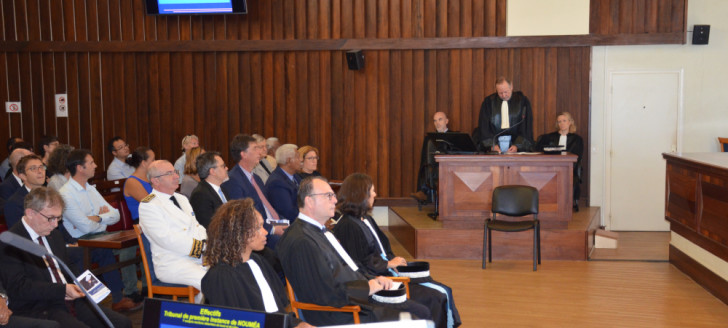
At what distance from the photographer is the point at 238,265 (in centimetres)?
297

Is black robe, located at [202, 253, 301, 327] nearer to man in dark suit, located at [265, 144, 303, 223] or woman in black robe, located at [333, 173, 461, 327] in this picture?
woman in black robe, located at [333, 173, 461, 327]

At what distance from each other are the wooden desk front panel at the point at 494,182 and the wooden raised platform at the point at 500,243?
117 mm

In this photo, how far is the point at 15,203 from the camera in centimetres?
465

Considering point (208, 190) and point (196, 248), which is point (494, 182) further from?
A: point (196, 248)

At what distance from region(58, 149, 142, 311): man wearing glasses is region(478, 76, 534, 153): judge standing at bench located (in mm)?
4213

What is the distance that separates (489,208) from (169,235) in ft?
12.9

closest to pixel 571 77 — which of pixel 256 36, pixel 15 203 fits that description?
pixel 256 36

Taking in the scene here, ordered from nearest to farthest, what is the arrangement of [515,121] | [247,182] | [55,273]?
[55,273] → [247,182] → [515,121]

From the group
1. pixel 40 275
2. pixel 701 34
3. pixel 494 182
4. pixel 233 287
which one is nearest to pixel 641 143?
pixel 701 34

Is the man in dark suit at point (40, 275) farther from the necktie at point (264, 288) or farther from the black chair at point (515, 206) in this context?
the black chair at point (515, 206)

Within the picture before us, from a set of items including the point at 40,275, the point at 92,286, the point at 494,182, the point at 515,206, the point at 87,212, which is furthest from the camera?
the point at 494,182

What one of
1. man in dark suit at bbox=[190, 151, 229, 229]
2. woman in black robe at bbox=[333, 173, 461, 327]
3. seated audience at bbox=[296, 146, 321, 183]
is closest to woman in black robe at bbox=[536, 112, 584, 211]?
seated audience at bbox=[296, 146, 321, 183]

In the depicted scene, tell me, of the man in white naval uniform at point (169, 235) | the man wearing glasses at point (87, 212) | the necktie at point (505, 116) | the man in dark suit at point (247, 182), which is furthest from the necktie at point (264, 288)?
the necktie at point (505, 116)

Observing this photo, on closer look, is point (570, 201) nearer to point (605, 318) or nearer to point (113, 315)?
point (605, 318)
